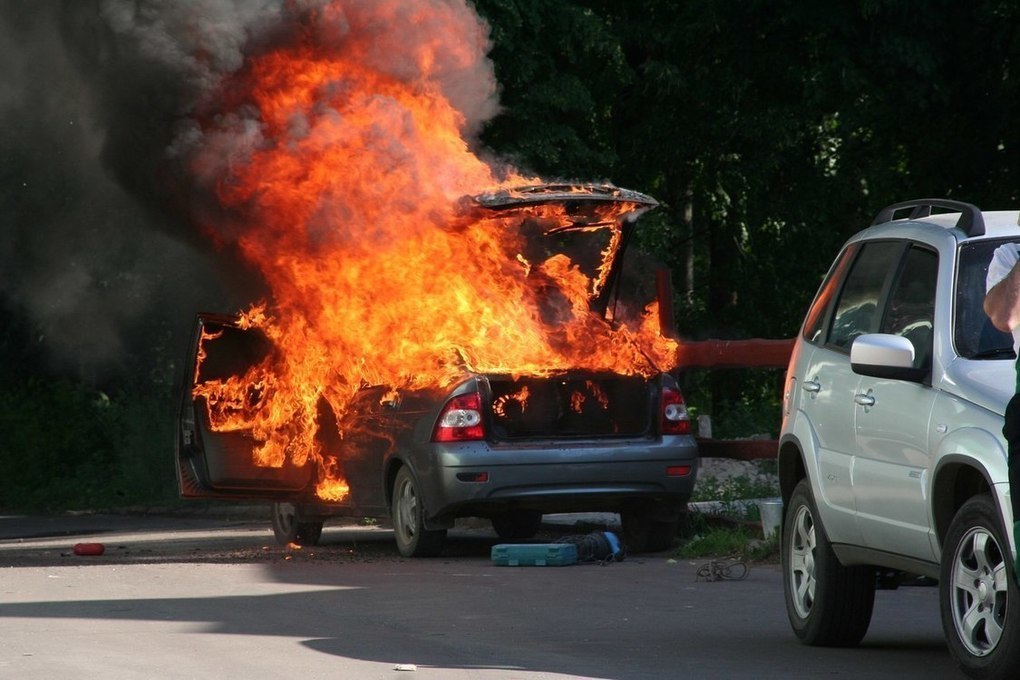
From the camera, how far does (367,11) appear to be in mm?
16344

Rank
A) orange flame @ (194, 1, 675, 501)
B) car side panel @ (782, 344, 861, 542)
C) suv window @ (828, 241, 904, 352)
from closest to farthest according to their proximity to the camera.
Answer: car side panel @ (782, 344, 861, 542) → suv window @ (828, 241, 904, 352) → orange flame @ (194, 1, 675, 501)

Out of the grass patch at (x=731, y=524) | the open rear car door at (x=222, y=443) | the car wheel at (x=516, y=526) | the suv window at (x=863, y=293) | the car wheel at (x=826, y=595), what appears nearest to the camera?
the suv window at (x=863, y=293)

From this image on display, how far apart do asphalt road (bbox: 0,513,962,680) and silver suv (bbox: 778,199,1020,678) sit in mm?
486

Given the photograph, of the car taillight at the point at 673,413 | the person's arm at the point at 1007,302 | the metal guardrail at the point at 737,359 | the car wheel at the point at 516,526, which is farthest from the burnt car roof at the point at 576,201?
the person's arm at the point at 1007,302

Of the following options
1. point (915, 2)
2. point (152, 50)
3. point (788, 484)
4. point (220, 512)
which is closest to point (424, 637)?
point (788, 484)

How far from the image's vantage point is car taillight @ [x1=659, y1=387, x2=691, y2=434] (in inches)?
537

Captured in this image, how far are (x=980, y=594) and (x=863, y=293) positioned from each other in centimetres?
211

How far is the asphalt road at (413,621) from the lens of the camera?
830cm

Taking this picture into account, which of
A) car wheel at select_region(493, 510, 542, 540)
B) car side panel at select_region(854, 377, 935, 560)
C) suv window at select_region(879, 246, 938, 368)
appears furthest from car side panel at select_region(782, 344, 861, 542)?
car wheel at select_region(493, 510, 542, 540)

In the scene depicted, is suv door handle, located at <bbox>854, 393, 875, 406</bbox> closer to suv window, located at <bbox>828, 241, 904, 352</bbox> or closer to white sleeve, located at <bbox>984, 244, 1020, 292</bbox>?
suv window, located at <bbox>828, 241, 904, 352</bbox>

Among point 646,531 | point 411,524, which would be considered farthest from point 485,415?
point 646,531

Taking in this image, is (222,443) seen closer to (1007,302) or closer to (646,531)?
(646,531)

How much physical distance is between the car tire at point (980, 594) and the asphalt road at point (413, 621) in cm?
72

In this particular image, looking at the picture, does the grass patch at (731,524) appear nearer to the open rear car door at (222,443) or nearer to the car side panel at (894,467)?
the open rear car door at (222,443)
